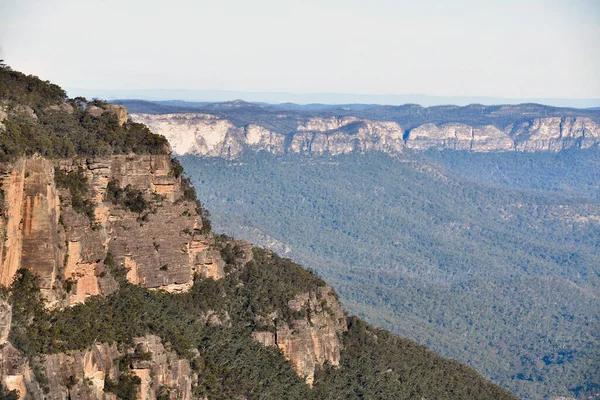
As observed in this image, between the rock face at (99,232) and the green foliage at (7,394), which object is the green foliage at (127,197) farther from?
the green foliage at (7,394)

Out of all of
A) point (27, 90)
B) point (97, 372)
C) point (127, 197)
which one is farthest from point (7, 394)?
point (27, 90)

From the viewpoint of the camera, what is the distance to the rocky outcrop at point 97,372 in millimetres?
40375

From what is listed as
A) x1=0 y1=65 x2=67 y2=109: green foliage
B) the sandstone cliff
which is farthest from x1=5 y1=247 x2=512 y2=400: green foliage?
x1=0 y1=65 x2=67 y2=109: green foliage

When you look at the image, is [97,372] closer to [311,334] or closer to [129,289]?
[129,289]

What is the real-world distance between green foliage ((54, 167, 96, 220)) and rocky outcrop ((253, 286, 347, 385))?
14819 mm

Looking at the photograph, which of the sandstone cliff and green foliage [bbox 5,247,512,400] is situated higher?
the sandstone cliff

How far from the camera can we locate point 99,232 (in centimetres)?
5147

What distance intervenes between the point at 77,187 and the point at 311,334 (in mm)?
20215

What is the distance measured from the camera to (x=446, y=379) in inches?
3093

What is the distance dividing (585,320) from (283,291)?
123068 mm

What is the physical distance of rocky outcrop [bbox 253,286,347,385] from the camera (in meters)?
63.3

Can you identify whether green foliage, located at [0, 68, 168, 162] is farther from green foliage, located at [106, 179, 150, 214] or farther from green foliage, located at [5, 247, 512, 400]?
green foliage, located at [5, 247, 512, 400]

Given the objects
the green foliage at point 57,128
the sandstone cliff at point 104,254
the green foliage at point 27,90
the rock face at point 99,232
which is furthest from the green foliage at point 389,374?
the green foliage at point 27,90

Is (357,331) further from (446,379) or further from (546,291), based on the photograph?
(546,291)
